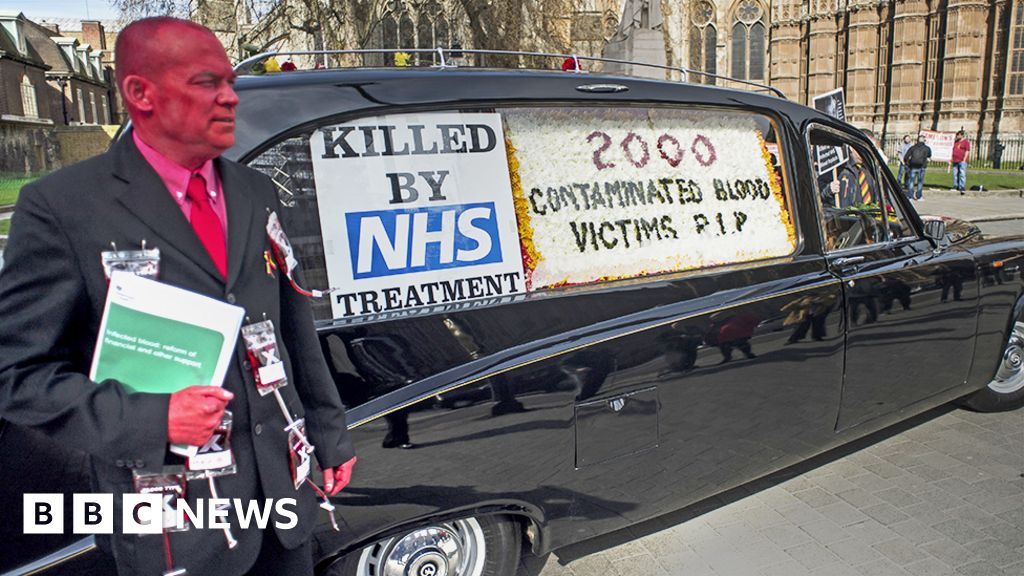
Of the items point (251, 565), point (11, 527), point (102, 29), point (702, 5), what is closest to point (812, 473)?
point (251, 565)

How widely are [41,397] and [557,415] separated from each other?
1528 millimetres

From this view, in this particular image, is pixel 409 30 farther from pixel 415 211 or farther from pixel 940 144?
pixel 415 211

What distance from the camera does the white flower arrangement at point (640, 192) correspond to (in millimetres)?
2576

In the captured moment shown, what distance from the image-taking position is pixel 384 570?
231cm

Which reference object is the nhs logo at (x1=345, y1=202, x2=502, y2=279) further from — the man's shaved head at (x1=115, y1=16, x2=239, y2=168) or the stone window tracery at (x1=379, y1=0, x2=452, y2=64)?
the stone window tracery at (x1=379, y1=0, x2=452, y2=64)

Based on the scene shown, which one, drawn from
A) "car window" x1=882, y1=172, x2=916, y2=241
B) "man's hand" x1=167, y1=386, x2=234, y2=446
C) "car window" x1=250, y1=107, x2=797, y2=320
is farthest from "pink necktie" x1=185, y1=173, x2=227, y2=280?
"car window" x1=882, y1=172, x2=916, y2=241

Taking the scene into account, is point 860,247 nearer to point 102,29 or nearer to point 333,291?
point 333,291

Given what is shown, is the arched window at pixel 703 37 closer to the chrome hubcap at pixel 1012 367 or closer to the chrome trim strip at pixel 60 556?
the chrome hubcap at pixel 1012 367

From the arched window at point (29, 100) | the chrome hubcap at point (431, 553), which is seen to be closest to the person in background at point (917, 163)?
the chrome hubcap at point (431, 553)

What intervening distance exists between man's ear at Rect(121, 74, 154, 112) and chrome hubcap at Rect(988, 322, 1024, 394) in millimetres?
4832

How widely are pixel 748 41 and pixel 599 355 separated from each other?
151 feet

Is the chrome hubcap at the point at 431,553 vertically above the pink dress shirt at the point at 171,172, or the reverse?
the pink dress shirt at the point at 171,172

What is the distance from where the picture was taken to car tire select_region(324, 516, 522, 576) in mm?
2275

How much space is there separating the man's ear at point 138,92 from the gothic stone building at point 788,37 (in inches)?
580
